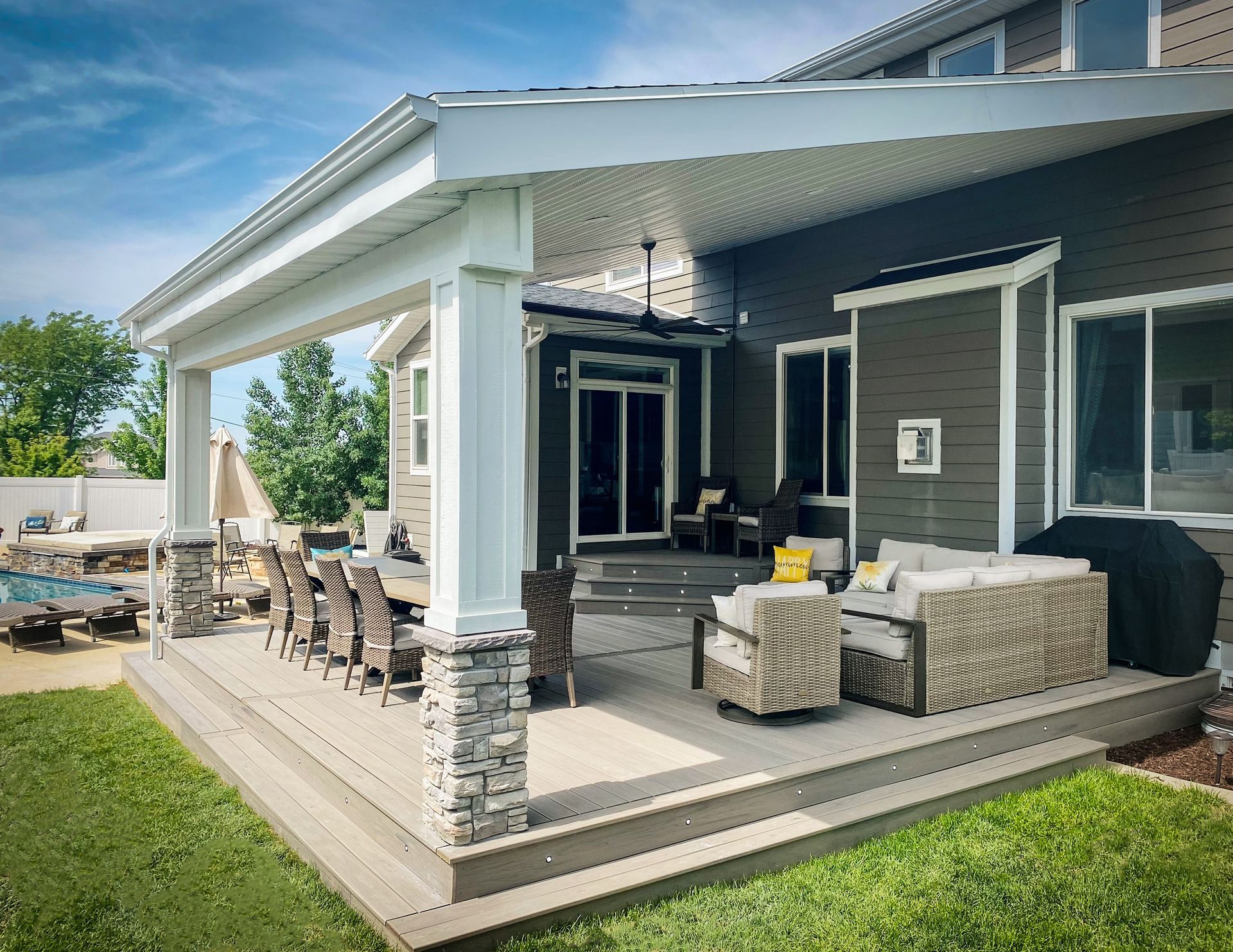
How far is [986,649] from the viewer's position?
17.1 ft

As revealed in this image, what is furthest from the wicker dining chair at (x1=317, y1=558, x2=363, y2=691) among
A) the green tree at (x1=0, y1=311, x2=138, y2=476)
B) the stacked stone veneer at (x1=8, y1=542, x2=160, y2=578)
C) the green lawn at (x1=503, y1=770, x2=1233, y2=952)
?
the green tree at (x1=0, y1=311, x2=138, y2=476)

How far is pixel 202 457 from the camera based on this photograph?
302 inches

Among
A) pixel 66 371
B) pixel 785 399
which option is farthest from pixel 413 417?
pixel 66 371

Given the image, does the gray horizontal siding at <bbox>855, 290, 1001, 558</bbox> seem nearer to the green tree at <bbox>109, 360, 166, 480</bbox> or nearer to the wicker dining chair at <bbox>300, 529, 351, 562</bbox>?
the wicker dining chair at <bbox>300, 529, 351, 562</bbox>

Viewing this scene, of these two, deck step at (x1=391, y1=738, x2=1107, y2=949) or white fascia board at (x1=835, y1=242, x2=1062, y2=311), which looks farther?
white fascia board at (x1=835, y1=242, x2=1062, y2=311)

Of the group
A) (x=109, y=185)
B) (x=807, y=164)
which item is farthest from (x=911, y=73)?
(x=109, y=185)

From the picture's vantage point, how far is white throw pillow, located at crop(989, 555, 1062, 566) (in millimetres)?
6055

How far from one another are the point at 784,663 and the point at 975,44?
682 centimetres

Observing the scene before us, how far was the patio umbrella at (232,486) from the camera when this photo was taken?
1004 cm

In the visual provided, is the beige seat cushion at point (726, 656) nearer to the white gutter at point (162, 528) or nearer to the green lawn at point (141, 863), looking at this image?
the green lawn at point (141, 863)

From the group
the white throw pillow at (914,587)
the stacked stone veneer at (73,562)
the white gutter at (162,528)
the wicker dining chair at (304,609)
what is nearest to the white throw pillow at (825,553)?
the white throw pillow at (914,587)

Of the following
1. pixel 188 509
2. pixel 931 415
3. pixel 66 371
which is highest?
pixel 66 371

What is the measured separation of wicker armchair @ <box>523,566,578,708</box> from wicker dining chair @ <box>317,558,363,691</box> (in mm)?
1255

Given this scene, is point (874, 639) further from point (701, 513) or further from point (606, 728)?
point (701, 513)
